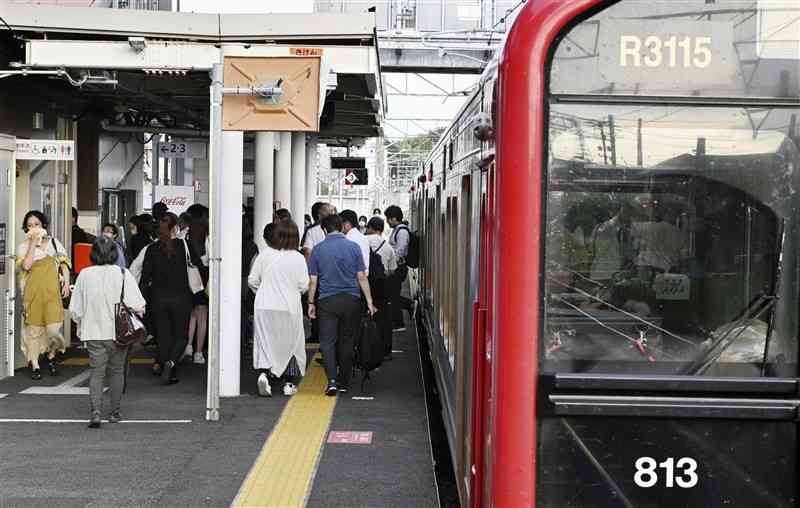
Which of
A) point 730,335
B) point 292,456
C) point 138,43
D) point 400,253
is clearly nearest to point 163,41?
point 138,43

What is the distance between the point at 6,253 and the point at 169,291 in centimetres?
176

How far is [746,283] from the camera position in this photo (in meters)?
4.05

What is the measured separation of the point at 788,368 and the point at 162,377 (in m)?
9.04

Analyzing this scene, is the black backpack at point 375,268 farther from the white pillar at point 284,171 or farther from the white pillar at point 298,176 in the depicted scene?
the white pillar at point 298,176

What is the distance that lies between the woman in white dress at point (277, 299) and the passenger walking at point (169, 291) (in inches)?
35.6

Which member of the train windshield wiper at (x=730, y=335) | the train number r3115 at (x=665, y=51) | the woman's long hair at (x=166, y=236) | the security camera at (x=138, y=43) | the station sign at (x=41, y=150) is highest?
the security camera at (x=138, y=43)

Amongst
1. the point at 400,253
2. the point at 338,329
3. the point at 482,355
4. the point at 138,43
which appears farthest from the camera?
the point at 400,253

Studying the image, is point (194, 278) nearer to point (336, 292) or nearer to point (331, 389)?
point (336, 292)

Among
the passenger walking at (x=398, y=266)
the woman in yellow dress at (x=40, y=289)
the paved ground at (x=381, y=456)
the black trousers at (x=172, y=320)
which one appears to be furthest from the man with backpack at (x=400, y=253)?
the woman in yellow dress at (x=40, y=289)

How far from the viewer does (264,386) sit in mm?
11336

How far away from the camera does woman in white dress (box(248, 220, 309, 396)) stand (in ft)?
37.0

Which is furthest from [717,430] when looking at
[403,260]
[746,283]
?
[403,260]

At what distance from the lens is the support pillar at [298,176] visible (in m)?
20.6

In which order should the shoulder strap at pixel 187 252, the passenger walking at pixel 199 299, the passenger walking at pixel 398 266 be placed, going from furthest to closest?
the passenger walking at pixel 398 266 < the passenger walking at pixel 199 299 < the shoulder strap at pixel 187 252
